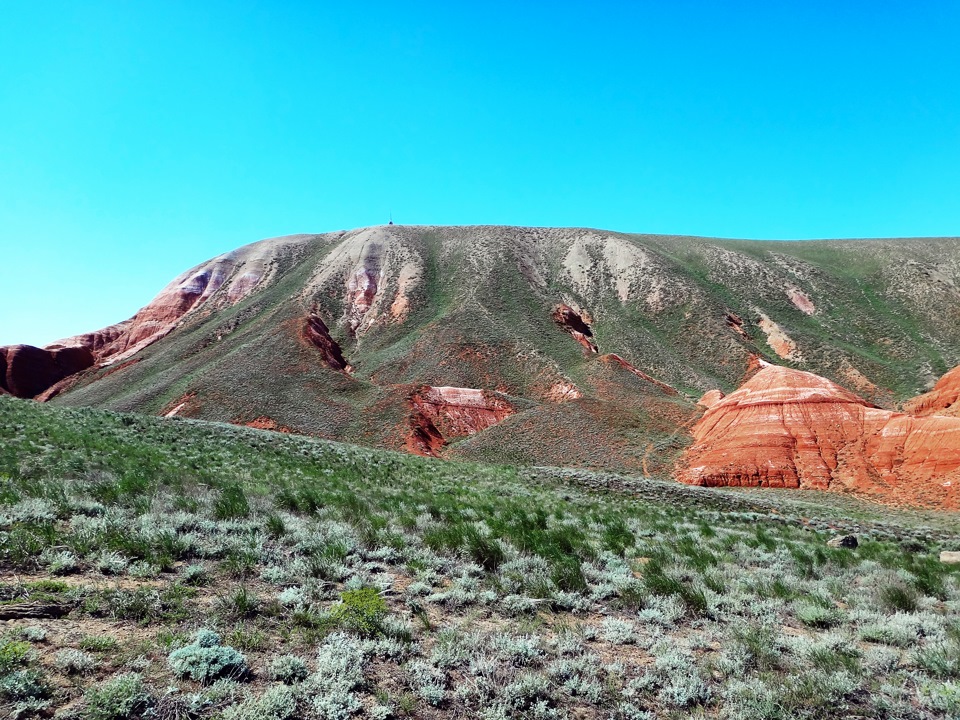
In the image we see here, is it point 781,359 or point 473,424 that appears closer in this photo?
point 473,424

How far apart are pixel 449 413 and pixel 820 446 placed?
84.0ft

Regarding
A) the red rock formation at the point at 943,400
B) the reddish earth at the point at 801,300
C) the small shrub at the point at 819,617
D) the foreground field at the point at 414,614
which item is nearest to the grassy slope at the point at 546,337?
the reddish earth at the point at 801,300

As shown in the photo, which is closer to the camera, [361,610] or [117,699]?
[117,699]

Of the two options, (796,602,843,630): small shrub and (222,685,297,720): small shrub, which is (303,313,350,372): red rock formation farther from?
(222,685,297,720): small shrub

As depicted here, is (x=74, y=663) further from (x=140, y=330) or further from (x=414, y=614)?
(x=140, y=330)

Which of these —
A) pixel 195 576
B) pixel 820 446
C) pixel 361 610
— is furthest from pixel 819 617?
pixel 820 446

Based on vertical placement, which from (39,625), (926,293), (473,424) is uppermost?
(926,293)

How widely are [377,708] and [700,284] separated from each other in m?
77.0

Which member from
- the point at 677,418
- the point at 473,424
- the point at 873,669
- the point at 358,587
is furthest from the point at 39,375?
the point at 873,669

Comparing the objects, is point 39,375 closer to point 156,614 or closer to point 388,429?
point 388,429

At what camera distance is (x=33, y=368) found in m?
63.6

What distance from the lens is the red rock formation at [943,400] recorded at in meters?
31.8

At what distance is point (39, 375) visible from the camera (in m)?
63.8

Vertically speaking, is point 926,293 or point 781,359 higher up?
point 926,293
